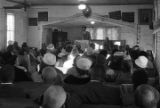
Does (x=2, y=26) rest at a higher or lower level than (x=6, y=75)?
higher

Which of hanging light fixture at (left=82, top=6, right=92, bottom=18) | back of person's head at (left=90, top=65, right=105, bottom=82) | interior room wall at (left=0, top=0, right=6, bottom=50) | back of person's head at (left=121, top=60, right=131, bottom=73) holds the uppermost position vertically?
hanging light fixture at (left=82, top=6, right=92, bottom=18)

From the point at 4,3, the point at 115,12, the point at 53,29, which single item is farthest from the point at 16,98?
the point at 53,29

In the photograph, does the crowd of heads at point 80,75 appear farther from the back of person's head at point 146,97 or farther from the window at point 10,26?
the window at point 10,26

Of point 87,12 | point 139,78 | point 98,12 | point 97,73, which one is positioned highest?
point 98,12

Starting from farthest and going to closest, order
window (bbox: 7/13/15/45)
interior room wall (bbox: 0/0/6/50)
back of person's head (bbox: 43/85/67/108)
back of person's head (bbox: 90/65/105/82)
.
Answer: window (bbox: 7/13/15/45) → interior room wall (bbox: 0/0/6/50) → back of person's head (bbox: 90/65/105/82) → back of person's head (bbox: 43/85/67/108)

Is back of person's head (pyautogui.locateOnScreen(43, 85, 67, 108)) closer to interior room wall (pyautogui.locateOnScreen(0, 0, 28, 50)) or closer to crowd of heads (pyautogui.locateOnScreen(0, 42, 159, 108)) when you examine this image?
crowd of heads (pyautogui.locateOnScreen(0, 42, 159, 108))

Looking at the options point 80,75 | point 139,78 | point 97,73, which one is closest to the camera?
point 139,78

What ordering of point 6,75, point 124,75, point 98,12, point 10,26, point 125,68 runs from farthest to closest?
1. point 98,12
2. point 10,26
3. point 125,68
4. point 124,75
5. point 6,75

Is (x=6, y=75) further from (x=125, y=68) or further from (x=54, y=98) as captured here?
(x=125, y=68)

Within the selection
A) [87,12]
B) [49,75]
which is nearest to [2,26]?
[87,12]

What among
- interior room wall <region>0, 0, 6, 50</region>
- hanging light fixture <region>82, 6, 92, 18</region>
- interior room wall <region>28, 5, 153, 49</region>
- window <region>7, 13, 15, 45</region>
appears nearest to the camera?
interior room wall <region>0, 0, 6, 50</region>

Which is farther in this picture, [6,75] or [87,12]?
[87,12]

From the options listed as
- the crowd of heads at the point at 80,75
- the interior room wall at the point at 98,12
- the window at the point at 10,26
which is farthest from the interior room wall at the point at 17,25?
the crowd of heads at the point at 80,75

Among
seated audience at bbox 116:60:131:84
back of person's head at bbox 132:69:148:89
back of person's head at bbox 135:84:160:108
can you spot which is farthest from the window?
back of person's head at bbox 135:84:160:108
